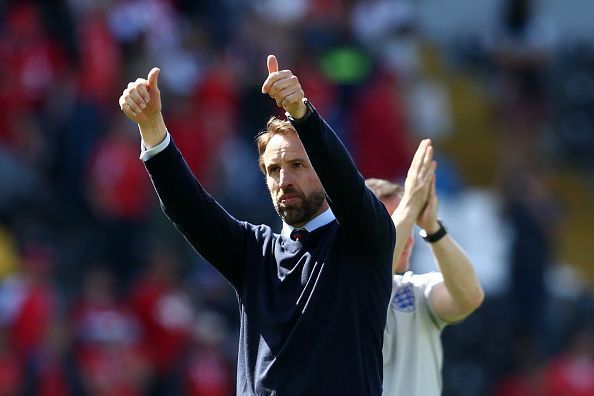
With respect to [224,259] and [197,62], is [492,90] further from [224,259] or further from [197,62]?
[224,259]

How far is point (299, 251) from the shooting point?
15.1 feet

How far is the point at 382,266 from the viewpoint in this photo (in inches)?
180

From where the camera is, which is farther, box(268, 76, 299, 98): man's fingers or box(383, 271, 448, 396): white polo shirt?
box(383, 271, 448, 396): white polo shirt

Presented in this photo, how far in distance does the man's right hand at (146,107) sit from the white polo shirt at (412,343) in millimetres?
1261

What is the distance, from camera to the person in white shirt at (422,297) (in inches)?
210

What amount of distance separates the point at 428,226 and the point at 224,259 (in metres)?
1.09

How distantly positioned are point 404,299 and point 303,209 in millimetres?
1074

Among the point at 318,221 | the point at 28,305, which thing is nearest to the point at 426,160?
the point at 318,221

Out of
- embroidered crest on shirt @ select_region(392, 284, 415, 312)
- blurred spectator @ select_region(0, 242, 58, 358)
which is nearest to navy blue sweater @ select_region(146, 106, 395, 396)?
embroidered crest on shirt @ select_region(392, 284, 415, 312)

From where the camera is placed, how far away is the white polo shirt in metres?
5.31

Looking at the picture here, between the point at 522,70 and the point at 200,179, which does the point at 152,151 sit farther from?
the point at 522,70

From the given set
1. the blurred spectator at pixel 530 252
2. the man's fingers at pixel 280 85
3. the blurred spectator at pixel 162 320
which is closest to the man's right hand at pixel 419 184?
the man's fingers at pixel 280 85

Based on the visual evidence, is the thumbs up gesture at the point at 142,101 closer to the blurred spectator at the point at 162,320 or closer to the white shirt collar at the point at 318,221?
the white shirt collar at the point at 318,221

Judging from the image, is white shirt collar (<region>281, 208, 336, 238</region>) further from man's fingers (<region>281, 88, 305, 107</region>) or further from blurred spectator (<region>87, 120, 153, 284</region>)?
blurred spectator (<region>87, 120, 153, 284</region>)
